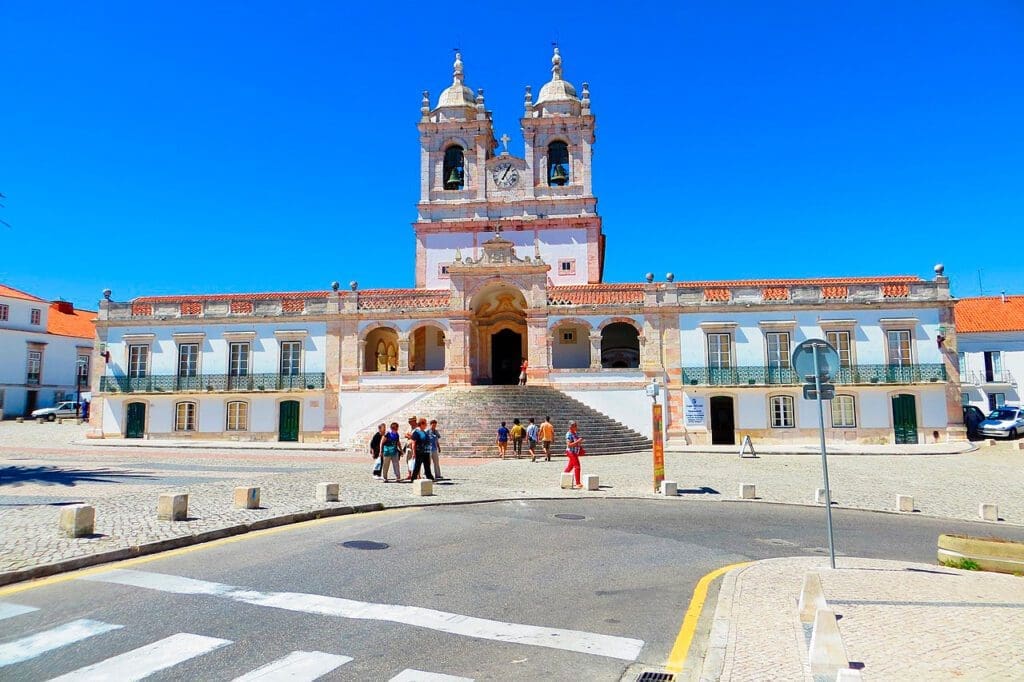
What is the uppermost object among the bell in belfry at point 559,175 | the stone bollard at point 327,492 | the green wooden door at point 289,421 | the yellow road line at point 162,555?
the bell in belfry at point 559,175

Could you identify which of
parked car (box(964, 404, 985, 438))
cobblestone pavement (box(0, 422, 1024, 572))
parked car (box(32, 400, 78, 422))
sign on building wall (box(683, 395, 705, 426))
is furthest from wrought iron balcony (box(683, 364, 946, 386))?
parked car (box(32, 400, 78, 422))

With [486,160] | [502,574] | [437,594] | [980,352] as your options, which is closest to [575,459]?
[502,574]

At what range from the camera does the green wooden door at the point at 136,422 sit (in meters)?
33.0

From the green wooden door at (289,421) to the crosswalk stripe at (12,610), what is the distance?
88.3 ft

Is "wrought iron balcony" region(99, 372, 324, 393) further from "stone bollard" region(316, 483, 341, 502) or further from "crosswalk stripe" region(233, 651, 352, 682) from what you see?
"crosswalk stripe" region(233, 651, 352, 682)

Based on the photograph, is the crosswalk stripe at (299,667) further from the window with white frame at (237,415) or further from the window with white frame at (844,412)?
the window with white frame at (237,415)

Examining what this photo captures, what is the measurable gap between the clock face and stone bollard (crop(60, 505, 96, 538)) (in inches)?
1350

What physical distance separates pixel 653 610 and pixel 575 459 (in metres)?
9.27

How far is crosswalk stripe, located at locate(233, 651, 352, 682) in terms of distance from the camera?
4375 mm

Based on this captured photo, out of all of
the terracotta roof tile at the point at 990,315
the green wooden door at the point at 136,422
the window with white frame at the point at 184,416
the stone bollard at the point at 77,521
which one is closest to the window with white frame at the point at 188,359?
the window with white frame at the point at 184,416

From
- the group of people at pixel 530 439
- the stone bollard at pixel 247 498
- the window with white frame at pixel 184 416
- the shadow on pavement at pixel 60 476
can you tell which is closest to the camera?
the stone bollard at pixel 247 498

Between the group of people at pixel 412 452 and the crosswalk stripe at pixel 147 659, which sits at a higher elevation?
the group of people at pixel 412 452

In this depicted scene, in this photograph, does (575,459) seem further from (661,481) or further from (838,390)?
(838,390)

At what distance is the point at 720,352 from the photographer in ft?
99.4
